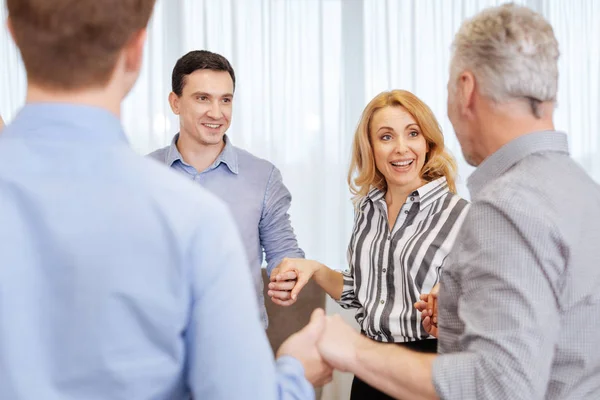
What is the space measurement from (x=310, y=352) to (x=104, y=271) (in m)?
0.52

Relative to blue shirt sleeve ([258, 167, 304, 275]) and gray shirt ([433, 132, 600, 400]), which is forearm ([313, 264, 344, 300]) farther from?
gray shirt ([433, 132, 600, 400])

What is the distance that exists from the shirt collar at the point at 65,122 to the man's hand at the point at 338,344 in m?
0.63

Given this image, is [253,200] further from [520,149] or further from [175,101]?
[520,149]

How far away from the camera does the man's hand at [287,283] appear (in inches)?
95.1

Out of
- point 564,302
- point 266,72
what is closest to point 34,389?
point 564,302

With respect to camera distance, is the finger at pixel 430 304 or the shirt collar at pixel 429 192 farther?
the shirt collar at pixel 429 192

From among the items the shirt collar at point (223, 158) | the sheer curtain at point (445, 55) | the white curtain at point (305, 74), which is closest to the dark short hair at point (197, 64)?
the shirt collar at point (223, 158)

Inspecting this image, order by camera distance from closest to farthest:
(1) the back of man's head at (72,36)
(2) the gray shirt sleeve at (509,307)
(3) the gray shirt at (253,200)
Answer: (1) the back of man's head at (72,36) < (2) the gray shirt sleeve at (509,307) < (3) the gray shirt at (253,200)

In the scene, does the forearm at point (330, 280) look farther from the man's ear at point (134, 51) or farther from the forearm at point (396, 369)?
the man's ear at point (134, 51)

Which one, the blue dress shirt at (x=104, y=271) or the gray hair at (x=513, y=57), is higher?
the gray hair at (x=513, y=57)

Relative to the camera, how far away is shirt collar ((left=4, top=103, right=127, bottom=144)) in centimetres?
91

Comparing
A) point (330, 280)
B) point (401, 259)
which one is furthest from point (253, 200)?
point (401, 259)

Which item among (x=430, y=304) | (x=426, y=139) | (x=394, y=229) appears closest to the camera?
(x=430, y=304)

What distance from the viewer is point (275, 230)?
3.21 metres
